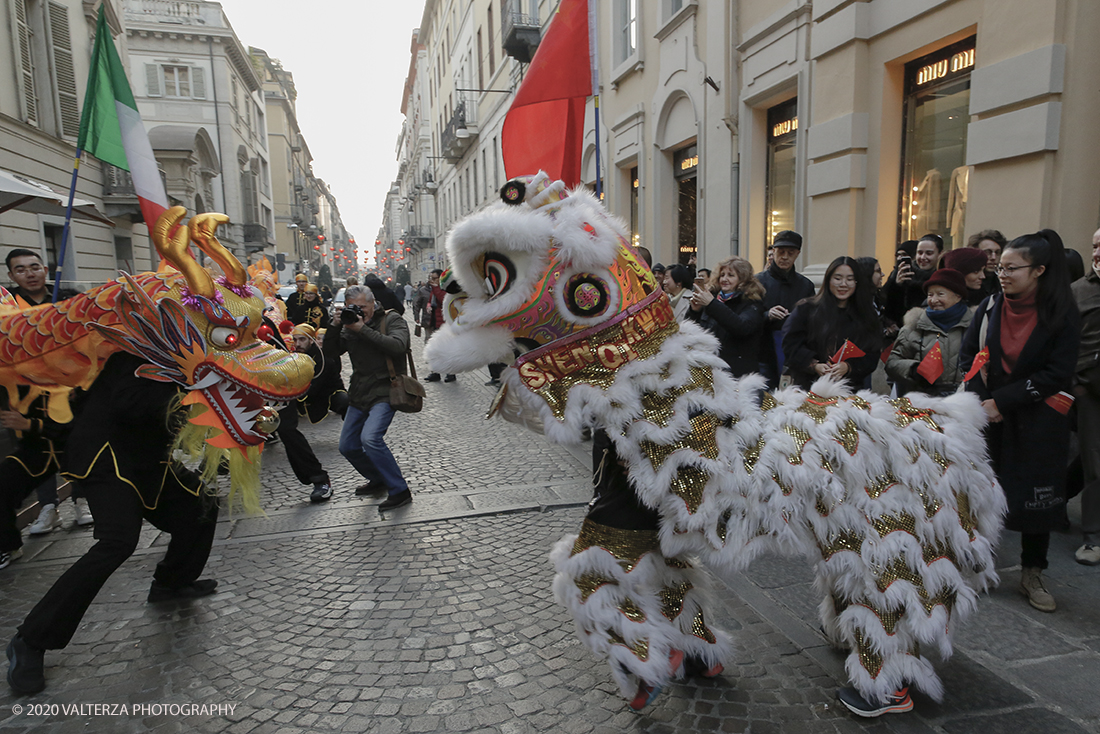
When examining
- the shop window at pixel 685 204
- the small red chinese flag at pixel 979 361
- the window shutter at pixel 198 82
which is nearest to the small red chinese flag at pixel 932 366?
the small red chinese flag at pixel 979 361

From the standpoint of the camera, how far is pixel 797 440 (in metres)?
2.13

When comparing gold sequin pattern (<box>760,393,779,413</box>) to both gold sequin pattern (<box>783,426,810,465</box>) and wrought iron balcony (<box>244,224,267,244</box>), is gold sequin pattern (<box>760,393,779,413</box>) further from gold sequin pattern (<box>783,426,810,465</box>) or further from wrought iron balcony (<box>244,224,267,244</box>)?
wrought iron balcony (<box>244,224,267,244</box>)

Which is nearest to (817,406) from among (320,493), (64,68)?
(320,493)

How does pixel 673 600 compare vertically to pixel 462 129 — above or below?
below

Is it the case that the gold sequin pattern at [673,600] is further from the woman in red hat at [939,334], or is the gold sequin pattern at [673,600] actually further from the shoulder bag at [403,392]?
the shoulder bag at [403,392]

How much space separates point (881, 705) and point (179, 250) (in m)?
3.42

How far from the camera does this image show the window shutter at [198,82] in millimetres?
32906

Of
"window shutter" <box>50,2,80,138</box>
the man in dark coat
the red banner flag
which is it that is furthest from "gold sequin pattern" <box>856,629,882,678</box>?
"window shutter" <box>50,2,80,138</box>

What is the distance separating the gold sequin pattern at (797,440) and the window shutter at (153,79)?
39141 millimetres

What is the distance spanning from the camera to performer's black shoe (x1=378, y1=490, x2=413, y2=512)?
502 centimetres

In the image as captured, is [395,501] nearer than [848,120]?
Yes

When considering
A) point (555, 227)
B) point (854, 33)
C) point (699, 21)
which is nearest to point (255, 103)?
point (699, 21)

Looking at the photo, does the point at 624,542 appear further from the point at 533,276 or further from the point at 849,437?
the point at 533,276

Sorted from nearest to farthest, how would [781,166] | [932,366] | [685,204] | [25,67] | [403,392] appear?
1. [932,366]
2. [403,392]
3. [781,166]
4. [685,204]
5. [25,67]
